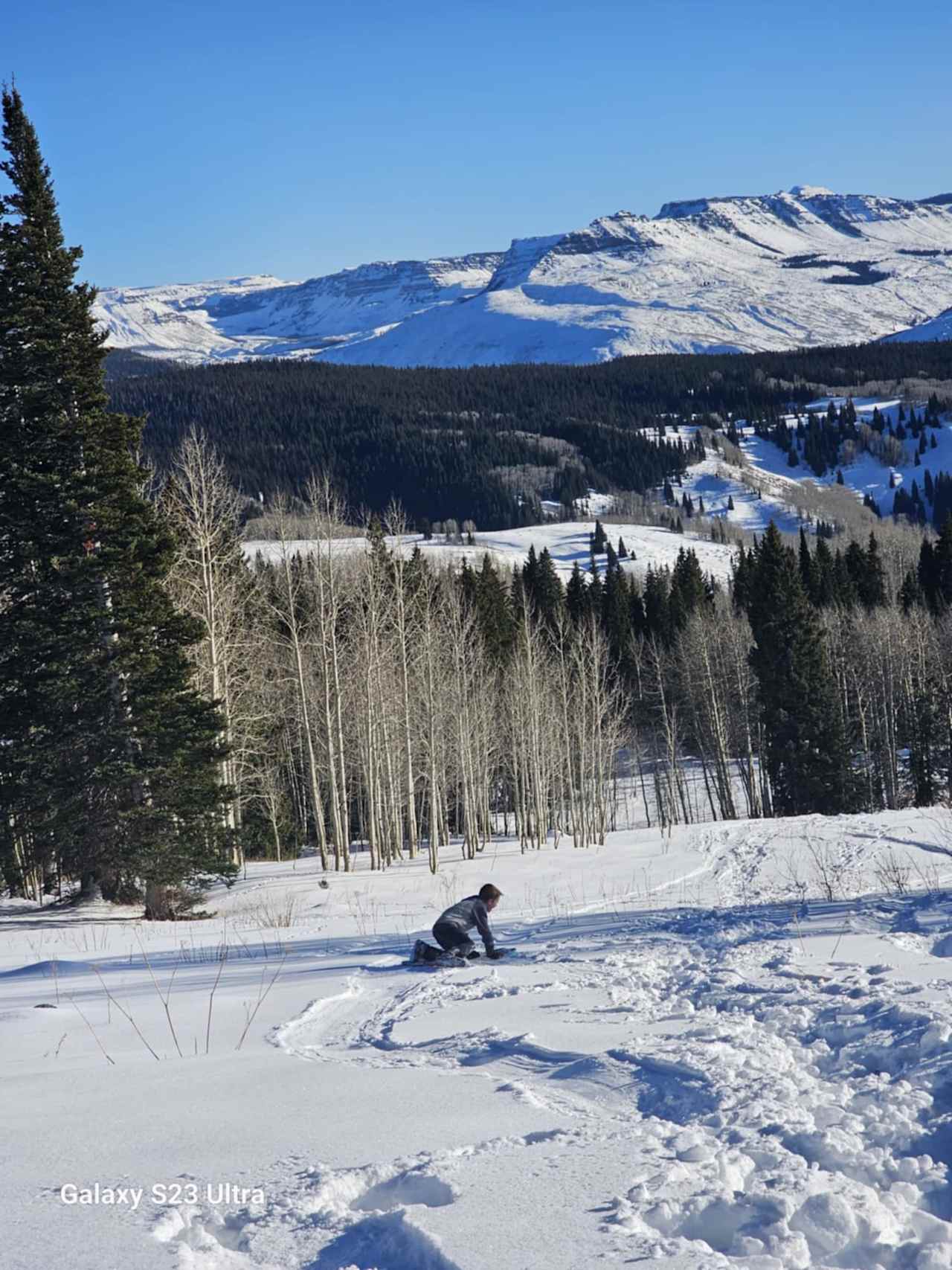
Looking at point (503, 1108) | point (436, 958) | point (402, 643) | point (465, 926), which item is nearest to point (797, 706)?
point (402, 643)

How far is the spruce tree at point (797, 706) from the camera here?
50.2 m

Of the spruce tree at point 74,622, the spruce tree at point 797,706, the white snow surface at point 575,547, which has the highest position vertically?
the white snow surface at point 575,547

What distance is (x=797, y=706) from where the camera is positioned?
5078 cm

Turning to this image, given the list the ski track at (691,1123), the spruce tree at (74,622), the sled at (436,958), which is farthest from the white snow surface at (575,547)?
the ski track at (691,1123)

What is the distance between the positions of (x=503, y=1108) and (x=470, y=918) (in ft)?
19.5

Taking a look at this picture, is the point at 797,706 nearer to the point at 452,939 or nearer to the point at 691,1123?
the point at 452,939

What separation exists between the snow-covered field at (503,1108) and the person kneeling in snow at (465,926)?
17.2 inches

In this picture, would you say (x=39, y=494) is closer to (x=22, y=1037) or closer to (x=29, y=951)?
(x=29, y=951)

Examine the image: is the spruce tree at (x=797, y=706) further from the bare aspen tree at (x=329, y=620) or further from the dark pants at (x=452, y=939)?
the dark pants at (x=452, y=939)

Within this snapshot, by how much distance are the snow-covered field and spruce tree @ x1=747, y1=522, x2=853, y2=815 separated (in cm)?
4045

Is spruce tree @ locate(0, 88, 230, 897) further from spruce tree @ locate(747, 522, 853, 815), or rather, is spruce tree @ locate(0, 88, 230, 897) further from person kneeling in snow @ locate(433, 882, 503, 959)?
spruce tree @ locate(747, 522, 853, 815)

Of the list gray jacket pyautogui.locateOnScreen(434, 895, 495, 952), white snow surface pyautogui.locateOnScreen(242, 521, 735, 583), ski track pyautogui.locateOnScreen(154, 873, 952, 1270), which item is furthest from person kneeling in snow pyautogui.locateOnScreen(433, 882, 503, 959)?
white snow surface pyautogui.locateOnScreen(242, 521, 735, 583)

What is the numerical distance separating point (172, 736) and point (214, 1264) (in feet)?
51.7

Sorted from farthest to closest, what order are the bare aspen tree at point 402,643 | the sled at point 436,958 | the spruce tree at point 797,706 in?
the spruce tree at point 797,706 → the bare aspen tree at point 402,643 → the sled at point 436,958
